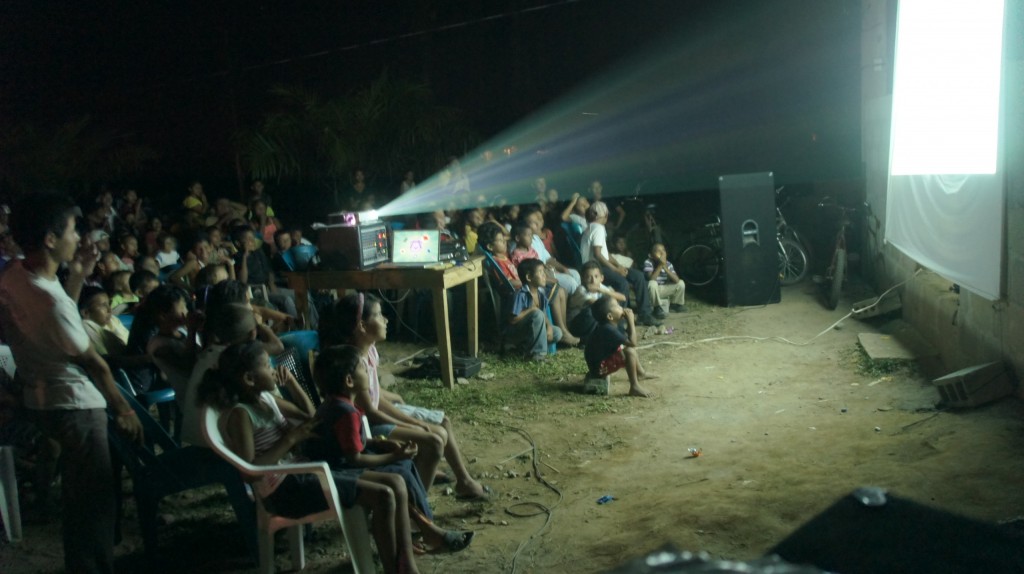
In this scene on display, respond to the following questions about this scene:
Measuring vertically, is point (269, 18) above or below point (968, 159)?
above

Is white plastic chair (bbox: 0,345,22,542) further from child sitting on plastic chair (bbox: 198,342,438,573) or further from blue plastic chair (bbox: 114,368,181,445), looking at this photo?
child sitting on plastic chair (bbox: 198,342,438,573)

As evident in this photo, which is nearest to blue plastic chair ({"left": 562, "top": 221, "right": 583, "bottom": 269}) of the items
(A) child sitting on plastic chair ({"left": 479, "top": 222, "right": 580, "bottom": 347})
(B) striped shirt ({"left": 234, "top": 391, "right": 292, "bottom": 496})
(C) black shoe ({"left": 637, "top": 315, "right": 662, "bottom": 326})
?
(C) black shoe ({"left": 637, "top": 315, "right": 662, "bottom": 326})

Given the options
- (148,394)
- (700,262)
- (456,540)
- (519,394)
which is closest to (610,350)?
(519,394)

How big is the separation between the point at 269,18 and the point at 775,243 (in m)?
9.58

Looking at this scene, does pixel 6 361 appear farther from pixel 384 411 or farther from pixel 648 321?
pixel 648 321

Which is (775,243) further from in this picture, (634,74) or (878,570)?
(878,570)

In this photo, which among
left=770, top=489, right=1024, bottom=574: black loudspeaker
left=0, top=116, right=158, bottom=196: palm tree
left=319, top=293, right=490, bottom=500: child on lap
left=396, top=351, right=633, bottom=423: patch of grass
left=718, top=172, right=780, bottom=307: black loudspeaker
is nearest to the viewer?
left=770, top=489, right=1024, bottom=574: black loudspeaker

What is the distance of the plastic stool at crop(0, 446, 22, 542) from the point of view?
3.67 metres

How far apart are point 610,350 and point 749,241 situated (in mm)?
3610

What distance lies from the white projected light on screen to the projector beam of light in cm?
588

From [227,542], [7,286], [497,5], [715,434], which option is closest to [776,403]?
[715,434]

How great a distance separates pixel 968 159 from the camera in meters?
5.18

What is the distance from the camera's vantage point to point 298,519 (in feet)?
10.2

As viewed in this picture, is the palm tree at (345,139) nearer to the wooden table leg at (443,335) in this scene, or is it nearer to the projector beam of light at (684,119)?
the projector beam of light at (684,119)
